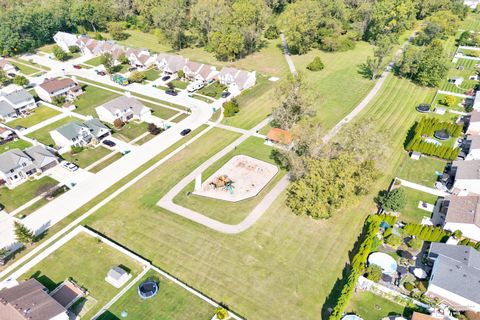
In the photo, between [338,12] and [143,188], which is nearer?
[143,188]

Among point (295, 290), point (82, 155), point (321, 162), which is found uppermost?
point (321, 162)

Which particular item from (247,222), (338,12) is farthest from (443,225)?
(338,12)

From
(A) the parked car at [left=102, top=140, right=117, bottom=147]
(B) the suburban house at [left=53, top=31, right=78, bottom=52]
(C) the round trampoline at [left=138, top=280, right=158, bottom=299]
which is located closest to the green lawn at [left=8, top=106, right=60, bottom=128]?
(A) the parked car at [left=102, top=140, right=117, bottom=147]

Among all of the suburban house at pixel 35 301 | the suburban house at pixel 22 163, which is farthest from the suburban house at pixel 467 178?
the suburban house at pixel 22 163

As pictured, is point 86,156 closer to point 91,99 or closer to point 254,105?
point 91,99

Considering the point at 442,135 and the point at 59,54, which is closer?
the point at 442,135

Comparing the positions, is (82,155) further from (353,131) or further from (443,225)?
(443,225)

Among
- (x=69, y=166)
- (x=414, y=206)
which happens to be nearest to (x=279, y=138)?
(x=414, y=206)
